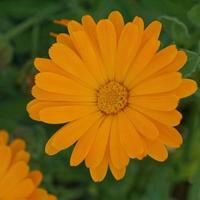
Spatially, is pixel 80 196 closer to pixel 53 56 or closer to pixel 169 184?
pixel 169 184

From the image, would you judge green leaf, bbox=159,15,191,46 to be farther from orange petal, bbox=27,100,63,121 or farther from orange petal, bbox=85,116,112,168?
orange petal, bbox=27,100,63,121

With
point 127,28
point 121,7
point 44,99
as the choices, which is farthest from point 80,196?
point 127,28

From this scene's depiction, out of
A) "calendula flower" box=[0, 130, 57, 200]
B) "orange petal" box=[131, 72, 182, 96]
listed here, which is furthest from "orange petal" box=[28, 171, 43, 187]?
"orange petal" box=[131, 72, 182, 96]

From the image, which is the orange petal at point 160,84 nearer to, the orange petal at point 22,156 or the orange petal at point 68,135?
the orange petal at point 68,135

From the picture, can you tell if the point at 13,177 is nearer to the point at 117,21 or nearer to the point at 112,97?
the point at 112,97

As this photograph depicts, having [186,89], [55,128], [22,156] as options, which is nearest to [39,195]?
[22,156]

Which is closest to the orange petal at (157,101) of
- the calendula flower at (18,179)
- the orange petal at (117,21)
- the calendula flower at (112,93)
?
the calendula flower at (112,93)
